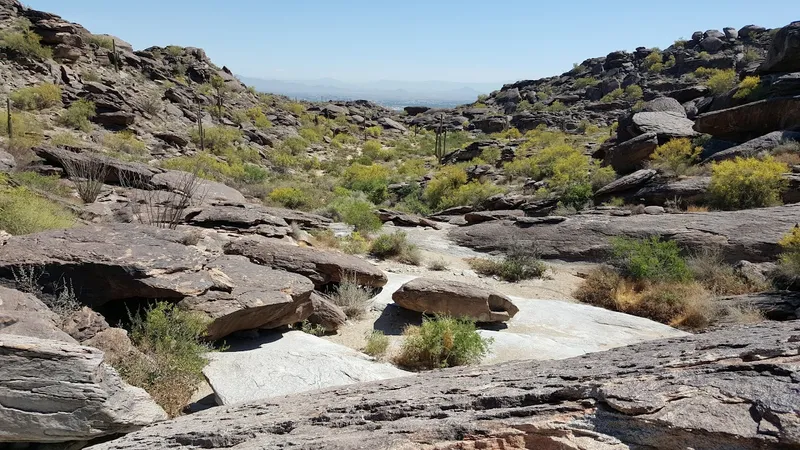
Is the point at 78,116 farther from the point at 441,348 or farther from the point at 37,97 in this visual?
the point at 441,348

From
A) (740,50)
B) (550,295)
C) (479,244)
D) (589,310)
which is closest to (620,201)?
(479,244)

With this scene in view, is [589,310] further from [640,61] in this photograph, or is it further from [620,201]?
[640,61]

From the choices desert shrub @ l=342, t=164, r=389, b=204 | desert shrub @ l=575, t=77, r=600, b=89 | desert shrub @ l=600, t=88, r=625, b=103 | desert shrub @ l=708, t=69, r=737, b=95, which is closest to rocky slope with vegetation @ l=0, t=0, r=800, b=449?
desert shrub @ l=342, t=164, r=389, b=204

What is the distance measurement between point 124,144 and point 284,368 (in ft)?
68.6

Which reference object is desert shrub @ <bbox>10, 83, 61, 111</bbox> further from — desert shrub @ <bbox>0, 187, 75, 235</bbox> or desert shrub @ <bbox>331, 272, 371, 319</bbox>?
desert shrub @ <bbox>331, 272, 371, 319</bbox>

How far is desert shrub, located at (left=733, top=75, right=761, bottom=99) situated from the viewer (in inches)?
774

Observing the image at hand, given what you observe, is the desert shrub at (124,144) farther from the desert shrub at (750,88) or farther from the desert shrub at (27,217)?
the desert shrub at (750,88)

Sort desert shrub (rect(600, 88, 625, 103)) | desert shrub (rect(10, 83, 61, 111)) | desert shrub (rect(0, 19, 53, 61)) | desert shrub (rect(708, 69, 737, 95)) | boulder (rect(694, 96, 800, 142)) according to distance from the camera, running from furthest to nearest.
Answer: desert shrub (rect(600, 88, 625, 103)), desert shrub (rect(708, 69, 737, 95)), desert shrub (rect(0, 19, 53, 61)), desert shrub (rect(10, 83, 61, 111)), boulder (rect(694, 96, 800, 142))

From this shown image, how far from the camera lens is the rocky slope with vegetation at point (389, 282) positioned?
2250mm

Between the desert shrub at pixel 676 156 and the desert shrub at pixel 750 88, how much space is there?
3.93m

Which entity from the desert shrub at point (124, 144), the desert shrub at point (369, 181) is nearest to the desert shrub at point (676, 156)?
the desert shrub at point (369, 181)

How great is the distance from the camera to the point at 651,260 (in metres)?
10.2

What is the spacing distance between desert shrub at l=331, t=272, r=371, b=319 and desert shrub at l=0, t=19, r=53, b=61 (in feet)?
101

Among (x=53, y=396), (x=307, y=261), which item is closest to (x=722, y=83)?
(x=307, y=261)
